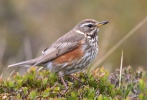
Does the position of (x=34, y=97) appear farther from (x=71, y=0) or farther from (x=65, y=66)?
(x=71, y=0)

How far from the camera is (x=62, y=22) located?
574 inches

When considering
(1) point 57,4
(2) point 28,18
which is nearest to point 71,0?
(1) point 57,4

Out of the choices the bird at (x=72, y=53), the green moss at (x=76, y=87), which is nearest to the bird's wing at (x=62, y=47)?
the bird at (x=72, y=53)

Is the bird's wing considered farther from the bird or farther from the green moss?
the green moss

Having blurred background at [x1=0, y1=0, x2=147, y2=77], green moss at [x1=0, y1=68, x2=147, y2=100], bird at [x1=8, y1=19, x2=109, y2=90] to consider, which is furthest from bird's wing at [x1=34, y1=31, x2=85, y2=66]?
blurred background at [x1=0, y1=0, x2=147, y2=77]

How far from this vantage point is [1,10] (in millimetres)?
14789

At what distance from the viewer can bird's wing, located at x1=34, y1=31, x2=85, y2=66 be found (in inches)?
316

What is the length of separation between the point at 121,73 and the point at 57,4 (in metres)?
8.24

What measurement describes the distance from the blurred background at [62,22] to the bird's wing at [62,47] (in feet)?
13.3

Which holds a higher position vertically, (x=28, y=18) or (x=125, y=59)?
(x=28, y=18)

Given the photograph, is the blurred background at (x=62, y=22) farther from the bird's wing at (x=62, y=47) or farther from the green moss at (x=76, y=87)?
the green moss at (x=76, y=87)

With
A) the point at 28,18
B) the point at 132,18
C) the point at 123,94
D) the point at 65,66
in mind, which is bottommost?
the point at 123,94

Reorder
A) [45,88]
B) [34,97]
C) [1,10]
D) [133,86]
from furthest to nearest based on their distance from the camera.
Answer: [1,10] → [133,86] → [45,88] → [34,97]

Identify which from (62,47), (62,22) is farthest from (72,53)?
(62,22)
